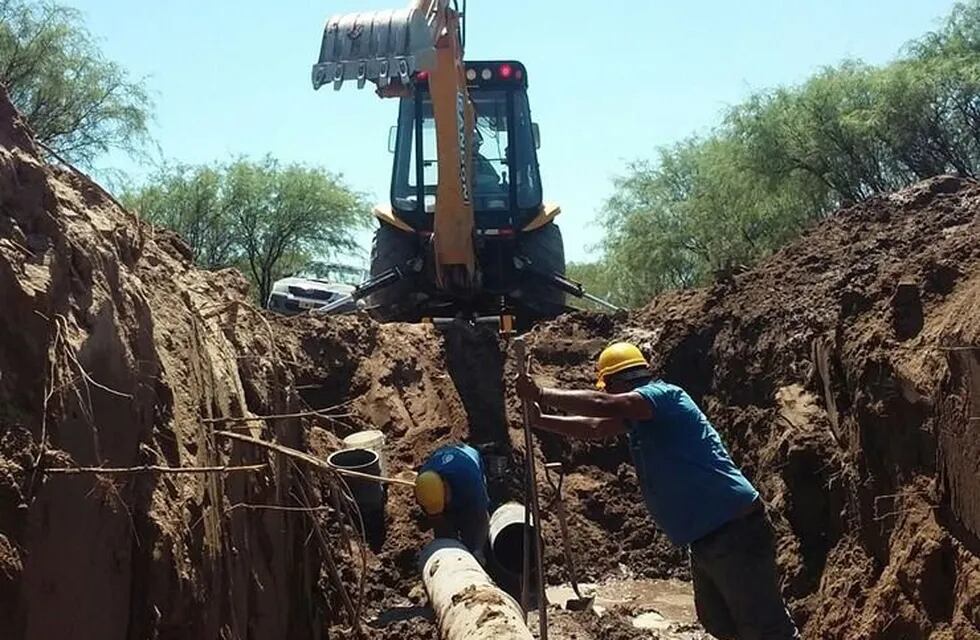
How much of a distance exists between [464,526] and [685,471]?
1699 millimetres

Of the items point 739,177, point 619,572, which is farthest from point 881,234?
point 739,177

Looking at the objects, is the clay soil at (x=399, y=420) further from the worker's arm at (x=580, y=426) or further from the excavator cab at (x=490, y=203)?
the worker's arm at (x=580, y=426)

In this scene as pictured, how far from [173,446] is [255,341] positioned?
2.34 metres

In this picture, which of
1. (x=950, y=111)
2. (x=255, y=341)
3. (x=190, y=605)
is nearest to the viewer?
(x=190, y=605)

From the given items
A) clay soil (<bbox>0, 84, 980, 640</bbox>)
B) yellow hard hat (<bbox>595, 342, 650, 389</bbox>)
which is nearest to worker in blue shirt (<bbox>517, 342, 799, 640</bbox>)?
yellow hard hat (<bbox>595, 342, 650, 389</bbox>)

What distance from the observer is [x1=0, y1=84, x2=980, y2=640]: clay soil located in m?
3.51

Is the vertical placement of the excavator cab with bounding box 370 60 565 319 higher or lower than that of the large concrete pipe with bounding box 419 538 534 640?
higher

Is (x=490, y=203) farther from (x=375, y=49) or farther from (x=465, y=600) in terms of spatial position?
(x=465, y=600)

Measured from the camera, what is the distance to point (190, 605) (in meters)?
3.99

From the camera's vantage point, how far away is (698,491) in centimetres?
568

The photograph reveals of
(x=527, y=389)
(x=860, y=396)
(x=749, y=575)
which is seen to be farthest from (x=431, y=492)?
(x=860, y=396)

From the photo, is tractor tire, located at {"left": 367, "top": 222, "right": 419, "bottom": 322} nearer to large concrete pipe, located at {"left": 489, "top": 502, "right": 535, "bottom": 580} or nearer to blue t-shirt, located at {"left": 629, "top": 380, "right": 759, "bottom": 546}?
large concrete pipe, located at {"left": 489, "top": 502, "right": 535, "bottom": 580}

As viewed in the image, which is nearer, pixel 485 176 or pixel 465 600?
pixel 465 600

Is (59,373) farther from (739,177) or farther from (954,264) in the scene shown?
(739,177)
